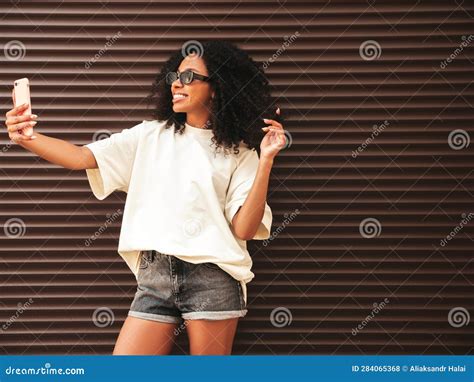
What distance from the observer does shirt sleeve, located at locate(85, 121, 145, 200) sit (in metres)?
3.31

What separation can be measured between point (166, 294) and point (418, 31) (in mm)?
2476

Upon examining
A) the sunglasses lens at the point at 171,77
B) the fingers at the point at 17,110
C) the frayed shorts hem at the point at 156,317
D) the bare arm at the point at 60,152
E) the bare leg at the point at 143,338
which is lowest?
the bare leg at the point at 143,338

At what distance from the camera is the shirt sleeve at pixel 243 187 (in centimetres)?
323

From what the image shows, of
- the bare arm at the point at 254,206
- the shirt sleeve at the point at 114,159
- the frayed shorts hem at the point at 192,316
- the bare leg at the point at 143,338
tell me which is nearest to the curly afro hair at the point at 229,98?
the shirt sleeve at the point at 114,159

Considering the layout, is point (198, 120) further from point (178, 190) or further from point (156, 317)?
point (156, 317)

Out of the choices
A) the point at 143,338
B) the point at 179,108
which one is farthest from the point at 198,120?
the point at 143,338

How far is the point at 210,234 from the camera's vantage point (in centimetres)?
315

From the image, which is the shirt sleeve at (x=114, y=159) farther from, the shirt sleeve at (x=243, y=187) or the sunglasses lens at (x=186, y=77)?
the shirt sleeve at (x=243, y=187)

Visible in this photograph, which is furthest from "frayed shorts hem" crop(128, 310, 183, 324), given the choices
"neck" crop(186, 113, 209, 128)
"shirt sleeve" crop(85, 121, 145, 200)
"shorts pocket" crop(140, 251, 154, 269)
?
"neck" crop(186, 113, 209, 128)

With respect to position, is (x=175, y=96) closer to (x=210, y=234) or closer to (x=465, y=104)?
(x=210, y=234)

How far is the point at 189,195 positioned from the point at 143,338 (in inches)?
30.1

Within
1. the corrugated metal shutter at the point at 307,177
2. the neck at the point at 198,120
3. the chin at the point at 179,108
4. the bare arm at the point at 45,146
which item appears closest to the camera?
the bare arm at the point at 45,146

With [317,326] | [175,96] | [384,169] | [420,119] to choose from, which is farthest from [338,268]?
[175,96]

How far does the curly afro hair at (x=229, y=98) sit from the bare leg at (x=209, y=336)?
939mm
